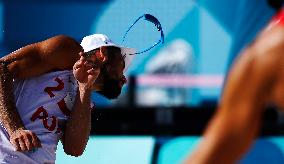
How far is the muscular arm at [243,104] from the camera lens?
194cm

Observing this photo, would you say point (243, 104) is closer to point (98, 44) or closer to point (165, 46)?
point (98, 44)

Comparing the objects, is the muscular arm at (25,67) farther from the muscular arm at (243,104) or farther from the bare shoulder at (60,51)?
the muscular arm at (243,104)

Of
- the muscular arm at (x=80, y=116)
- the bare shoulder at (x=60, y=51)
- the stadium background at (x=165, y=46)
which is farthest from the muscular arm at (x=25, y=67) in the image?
the stadium background at (x=165, y=46)

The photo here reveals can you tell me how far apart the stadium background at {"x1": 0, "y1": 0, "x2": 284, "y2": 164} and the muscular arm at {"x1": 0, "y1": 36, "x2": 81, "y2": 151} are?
1854 millimetres

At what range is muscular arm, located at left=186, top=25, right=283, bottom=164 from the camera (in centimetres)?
194

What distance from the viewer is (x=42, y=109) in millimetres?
3340

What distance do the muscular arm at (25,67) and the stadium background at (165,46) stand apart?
73.0 inches

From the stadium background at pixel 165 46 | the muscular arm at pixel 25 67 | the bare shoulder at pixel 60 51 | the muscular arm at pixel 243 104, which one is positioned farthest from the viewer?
the stadium background at pixel 165 46

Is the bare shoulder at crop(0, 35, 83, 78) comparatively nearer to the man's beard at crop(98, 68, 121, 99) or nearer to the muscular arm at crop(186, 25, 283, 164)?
the man's beard at crop(98, 68, 121, 99)

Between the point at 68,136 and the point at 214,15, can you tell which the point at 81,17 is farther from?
the point at 68,136

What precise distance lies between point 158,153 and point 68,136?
1.72 metres

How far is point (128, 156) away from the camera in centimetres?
490

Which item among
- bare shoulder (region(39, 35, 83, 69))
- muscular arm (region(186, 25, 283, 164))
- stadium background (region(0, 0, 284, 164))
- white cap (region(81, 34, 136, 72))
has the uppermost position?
muscular arm (region(186, 25, 283, 164))

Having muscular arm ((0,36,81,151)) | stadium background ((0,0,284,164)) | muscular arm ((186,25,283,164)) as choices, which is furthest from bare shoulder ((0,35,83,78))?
stadium background ((0,0,284,164))
